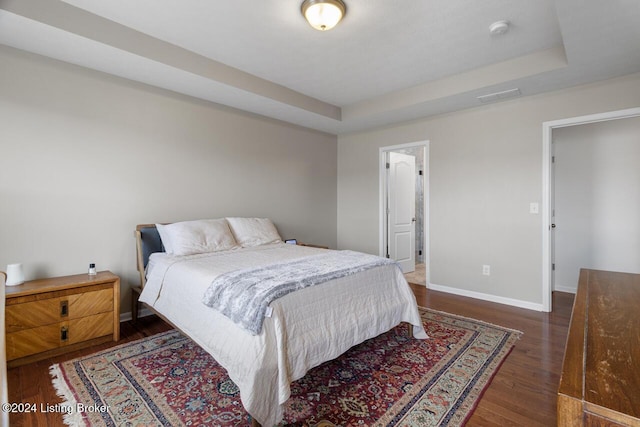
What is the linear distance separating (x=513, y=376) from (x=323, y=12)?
2.77 metres

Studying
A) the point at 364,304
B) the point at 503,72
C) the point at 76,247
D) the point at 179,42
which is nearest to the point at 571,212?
the point at 503,72

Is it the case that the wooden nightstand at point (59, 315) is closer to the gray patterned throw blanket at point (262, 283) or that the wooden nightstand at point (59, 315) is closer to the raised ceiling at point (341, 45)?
the gray patterned throw blanket at point (262, 283)

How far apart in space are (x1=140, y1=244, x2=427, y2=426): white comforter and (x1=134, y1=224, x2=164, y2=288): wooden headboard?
12 cm

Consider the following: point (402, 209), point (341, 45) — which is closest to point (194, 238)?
point (341, 45)

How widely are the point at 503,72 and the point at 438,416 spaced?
3.01 metres

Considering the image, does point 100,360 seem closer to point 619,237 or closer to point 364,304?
point 364,304

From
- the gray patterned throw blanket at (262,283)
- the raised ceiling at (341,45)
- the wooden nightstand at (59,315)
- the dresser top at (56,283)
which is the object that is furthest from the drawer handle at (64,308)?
the raised ceiling at (341,45)

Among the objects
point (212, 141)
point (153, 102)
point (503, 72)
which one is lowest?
point (212, 141)

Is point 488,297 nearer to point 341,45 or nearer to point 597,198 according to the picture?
point 597,198

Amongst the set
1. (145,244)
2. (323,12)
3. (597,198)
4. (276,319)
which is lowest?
(276,319)

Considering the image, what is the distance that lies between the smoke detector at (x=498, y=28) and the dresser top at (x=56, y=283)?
362cm

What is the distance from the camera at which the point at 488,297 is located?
3760 mm

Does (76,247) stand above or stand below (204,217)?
below

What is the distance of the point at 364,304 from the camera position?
7.43ft
